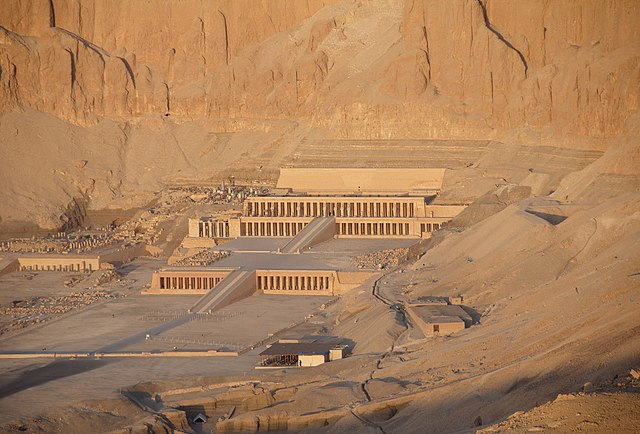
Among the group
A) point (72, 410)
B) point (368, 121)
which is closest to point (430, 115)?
point (368, 121)

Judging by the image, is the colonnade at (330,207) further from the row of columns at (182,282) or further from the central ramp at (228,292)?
the central ramp at (228,292)

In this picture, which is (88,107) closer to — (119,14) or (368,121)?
(119,14)

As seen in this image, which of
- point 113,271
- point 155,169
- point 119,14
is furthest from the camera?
point 119,14

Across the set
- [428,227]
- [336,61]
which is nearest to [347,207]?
[428,227]

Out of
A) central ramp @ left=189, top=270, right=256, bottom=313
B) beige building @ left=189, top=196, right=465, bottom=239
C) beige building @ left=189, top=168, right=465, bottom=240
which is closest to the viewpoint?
central ramp @ left=189, top=270, right=256, bottom=313

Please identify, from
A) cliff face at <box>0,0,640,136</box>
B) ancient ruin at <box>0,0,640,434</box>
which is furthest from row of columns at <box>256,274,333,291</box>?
cliff face at <box>0,0,640,136</box>

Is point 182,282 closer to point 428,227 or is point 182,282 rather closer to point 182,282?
point 182,282

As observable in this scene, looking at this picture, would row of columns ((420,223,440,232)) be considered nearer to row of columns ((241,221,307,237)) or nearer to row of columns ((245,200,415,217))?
row of columns ((245,200,415,217))
